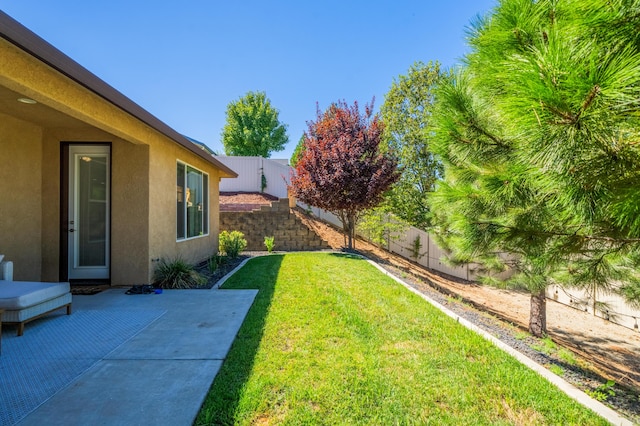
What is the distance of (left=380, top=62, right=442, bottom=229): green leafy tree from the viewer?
13.2 metres

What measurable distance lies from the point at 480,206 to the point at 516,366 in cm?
168

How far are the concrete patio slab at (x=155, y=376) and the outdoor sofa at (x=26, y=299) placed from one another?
1.83ft

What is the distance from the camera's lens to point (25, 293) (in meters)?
3.55

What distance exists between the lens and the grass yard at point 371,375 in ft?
7.45


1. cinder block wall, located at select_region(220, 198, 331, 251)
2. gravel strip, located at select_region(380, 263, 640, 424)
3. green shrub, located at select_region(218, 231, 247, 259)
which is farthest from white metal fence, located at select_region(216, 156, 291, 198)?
gravel strip, located at select_region(380, 263, 640, 424)

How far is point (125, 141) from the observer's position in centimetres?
576

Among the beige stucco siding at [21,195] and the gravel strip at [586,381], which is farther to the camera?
the beige stucco siding at [21,195]

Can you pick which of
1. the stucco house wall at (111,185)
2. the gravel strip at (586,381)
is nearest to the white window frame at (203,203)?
the stucco house wall at (111,185)

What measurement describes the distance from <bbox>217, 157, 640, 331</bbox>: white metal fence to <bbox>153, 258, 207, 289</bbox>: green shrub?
5732 millimetres

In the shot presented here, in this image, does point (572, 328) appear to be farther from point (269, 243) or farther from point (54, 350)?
point (54, 350)

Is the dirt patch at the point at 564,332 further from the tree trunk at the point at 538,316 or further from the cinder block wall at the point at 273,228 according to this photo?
the cinder block wall at the point at 273,228

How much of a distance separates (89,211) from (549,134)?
7338 mm

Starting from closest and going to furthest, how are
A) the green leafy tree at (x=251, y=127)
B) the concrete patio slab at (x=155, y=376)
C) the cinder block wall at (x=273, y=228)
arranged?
the concrete patio slab at (x=155, y=376)
the cinder block wall at (x=273, y=228)
the green leafy tree at (x=251, y=127)

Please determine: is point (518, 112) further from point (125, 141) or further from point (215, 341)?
point (125, 141)
